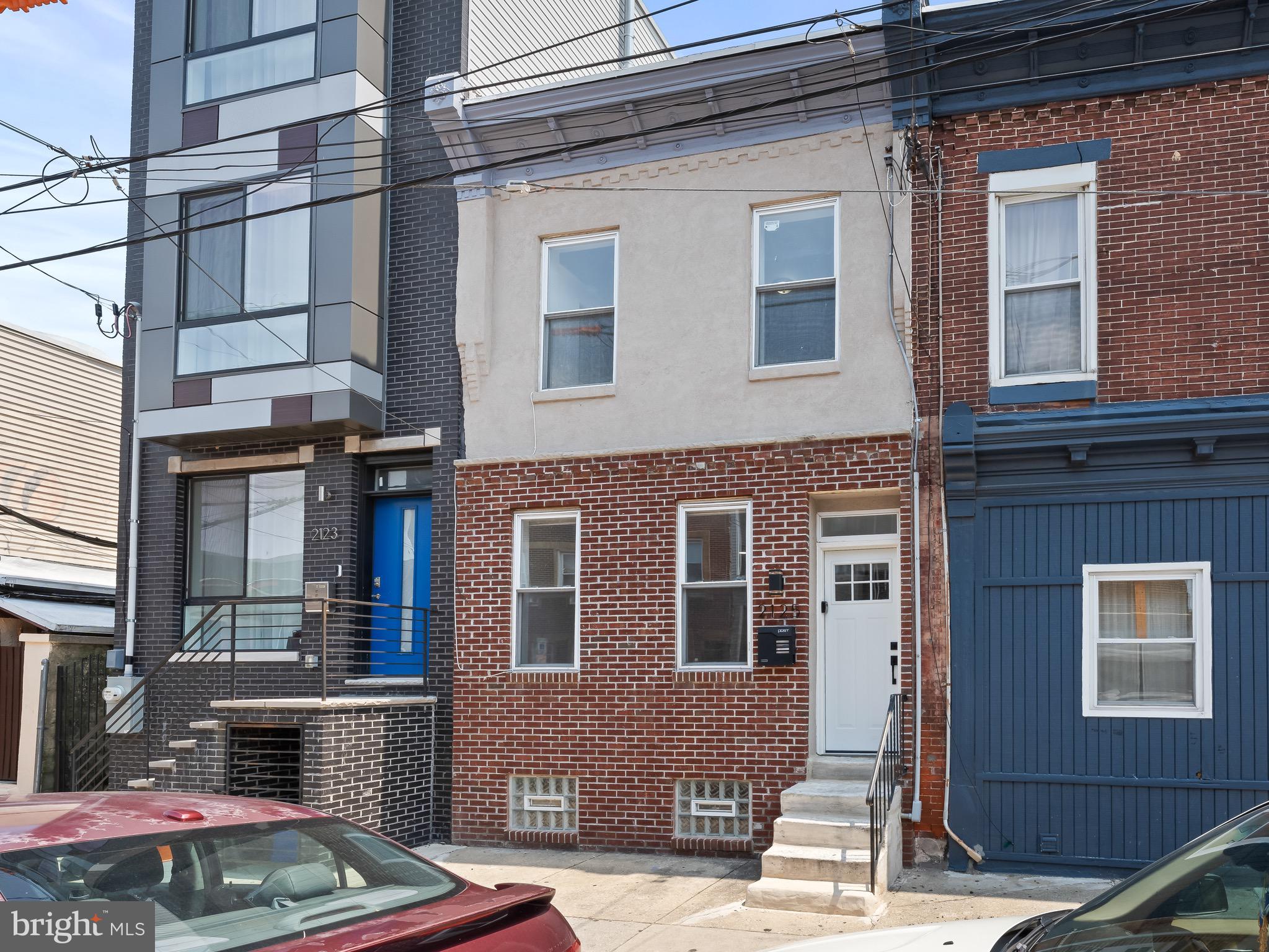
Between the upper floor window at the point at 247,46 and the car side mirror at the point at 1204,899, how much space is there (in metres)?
13.2

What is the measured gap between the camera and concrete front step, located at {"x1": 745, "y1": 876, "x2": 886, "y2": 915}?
944cm

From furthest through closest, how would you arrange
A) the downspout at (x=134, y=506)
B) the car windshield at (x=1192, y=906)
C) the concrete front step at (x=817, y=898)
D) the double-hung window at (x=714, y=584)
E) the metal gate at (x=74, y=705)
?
the metal gate at (x=74, y=705) → the downspout at (x=134, y=506) → the double-hung window at (x=714, y=584) → the concrete front step at (x=817, y=898) → the car windshield at (x=1192, y=906)

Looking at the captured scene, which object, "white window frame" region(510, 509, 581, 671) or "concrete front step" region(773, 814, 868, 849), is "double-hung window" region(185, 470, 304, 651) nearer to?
"white window frame" region(510, 509, 581, 671)

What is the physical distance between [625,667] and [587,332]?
3634 mm

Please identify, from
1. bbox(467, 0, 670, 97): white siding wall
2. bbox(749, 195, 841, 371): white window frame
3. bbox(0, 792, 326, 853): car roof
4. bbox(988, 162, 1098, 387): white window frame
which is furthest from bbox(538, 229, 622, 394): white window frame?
bbox(0, 792, 326, 853): car roof

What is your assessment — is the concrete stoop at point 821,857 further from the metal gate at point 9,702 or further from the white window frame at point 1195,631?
the metal gate at point 9,702

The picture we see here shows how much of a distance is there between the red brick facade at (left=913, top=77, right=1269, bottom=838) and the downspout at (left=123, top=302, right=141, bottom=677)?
9.38m

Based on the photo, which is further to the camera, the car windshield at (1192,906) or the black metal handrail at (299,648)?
the black metal handrail at (299,648)

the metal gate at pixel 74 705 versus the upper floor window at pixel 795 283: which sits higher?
the upper floor window at pixel 795 283

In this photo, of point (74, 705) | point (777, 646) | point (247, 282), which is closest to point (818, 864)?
point (777, 646)

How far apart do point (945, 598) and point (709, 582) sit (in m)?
2.40

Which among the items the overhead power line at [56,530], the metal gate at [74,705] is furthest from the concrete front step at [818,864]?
the overhead power line at [56,530]

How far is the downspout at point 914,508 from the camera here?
11.2 meters

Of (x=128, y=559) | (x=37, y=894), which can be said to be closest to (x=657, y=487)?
(x=128, y=559)
